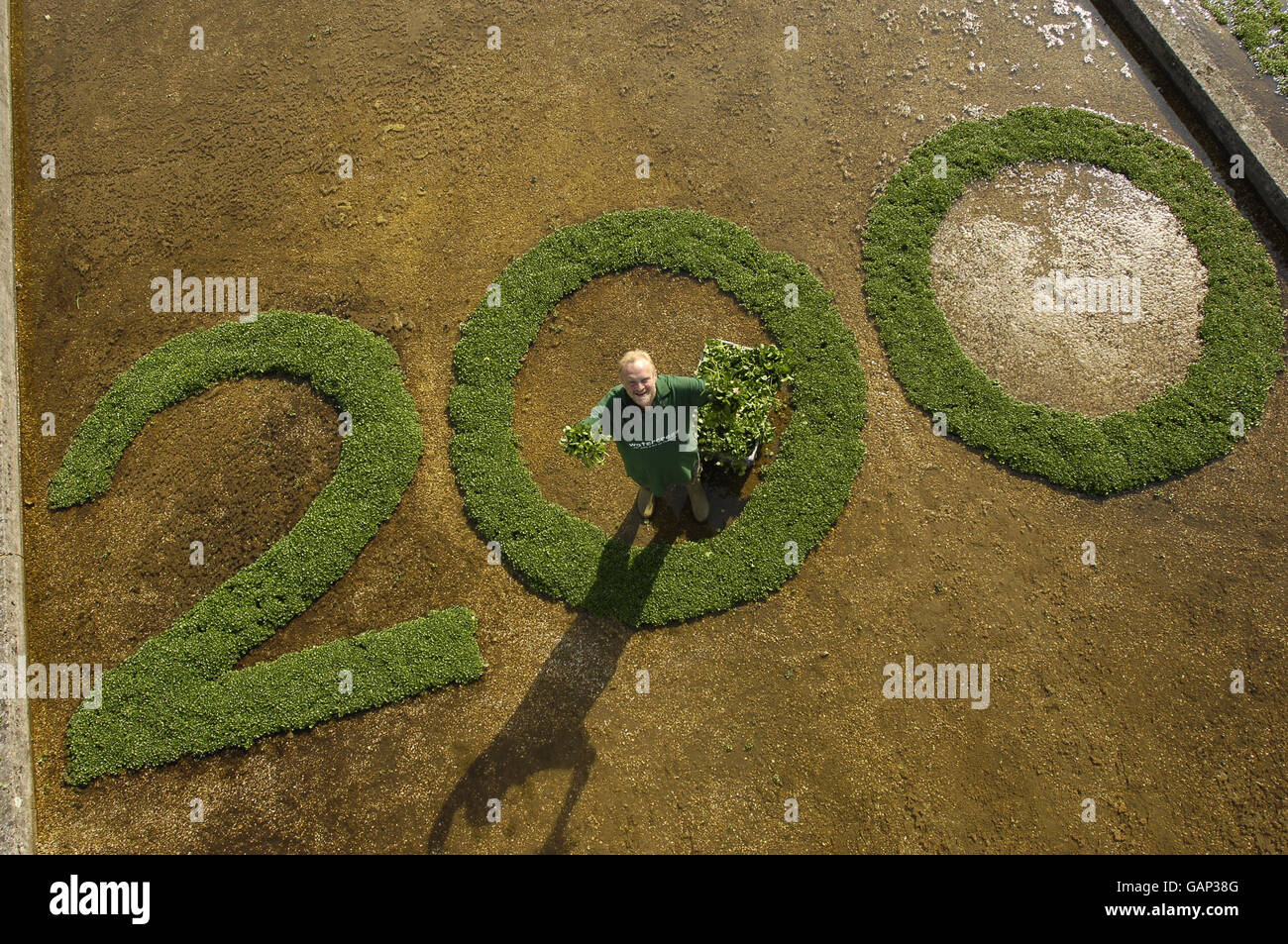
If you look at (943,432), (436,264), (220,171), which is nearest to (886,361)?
(943,432)

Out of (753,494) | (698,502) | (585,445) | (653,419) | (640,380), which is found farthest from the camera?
(753,494)

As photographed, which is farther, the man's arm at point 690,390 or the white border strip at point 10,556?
the white border strip at point 10,556

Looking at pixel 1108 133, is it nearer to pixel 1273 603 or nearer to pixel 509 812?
pixel 1273 603

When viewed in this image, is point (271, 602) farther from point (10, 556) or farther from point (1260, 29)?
point (1260, 29)

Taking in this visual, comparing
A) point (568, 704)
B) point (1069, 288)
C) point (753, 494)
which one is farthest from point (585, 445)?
point (1069, 288)

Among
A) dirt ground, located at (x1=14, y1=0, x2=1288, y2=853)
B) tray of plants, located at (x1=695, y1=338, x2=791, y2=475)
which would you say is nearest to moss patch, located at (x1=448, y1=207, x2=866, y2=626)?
dirt ground, located at (x1=14, y1=0, x2=1288, y2=853)

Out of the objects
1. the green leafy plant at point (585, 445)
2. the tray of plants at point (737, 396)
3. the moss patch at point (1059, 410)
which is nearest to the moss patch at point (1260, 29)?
the moss patch at point (1059, 410)

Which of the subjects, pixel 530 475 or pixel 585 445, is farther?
pixel 530 475

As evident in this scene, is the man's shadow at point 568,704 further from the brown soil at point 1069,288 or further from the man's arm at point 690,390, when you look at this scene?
the brown soil at point 1069,288
